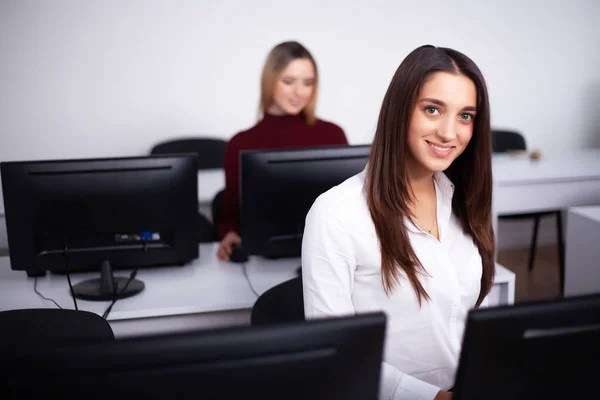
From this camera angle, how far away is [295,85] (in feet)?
8.87

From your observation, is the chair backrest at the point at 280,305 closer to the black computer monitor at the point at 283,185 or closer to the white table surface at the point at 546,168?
the black computer monitor at the point at 283,185

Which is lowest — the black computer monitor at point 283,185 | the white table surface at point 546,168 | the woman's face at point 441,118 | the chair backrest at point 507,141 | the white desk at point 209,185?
the white desk at point 209,185

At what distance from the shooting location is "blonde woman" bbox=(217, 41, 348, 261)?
8.79ft

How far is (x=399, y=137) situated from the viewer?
4.17 feet

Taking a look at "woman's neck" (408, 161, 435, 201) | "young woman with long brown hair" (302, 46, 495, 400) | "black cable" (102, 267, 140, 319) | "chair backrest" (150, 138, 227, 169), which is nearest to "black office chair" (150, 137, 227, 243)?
"chair backrest" (150, 138, 227, 169)

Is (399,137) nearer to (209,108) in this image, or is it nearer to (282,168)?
(282,168)

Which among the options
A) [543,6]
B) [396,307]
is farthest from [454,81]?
[543,6]

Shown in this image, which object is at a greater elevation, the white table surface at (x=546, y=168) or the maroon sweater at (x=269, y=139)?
the maroon sweater at (x=269, y=139)

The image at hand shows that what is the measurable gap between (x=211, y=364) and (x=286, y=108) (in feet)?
7.05

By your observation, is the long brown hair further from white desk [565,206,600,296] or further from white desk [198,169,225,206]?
white desk [198,169,225,206]

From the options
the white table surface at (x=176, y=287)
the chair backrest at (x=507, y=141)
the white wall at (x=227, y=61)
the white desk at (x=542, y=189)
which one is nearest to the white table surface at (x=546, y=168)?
the white desk at (x=542, y=189)

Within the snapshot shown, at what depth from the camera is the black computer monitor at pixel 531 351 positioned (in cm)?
69

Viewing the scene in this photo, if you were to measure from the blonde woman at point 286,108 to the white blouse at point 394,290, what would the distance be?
1.37 metres

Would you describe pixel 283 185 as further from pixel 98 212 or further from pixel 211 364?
pixel 211 364
